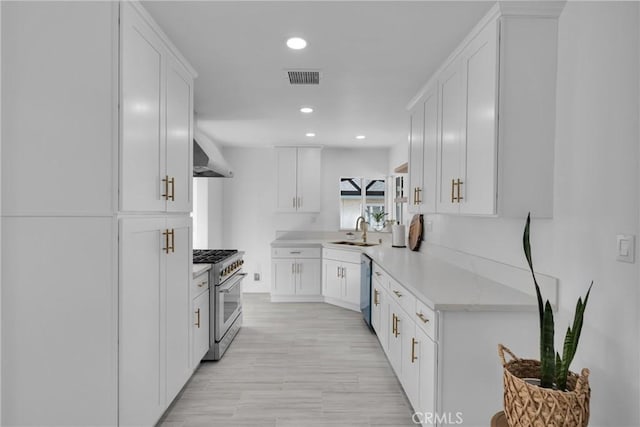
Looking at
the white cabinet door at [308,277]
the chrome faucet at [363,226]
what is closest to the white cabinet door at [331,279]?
the white cabinet door at [308,277]

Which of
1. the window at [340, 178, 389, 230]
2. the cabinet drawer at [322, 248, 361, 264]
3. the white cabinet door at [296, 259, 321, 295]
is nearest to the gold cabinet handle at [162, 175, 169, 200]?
the cabinet drawer at [322, 248, 361, 264]

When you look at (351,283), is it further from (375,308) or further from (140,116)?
(140,116)

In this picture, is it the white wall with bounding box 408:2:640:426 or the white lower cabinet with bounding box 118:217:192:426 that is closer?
the white wall with bounding box 408:2:640:426

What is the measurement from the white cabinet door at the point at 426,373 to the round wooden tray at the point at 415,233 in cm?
208

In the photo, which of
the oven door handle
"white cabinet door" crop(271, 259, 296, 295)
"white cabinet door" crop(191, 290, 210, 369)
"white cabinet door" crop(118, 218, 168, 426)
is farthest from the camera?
"white cabinet door" crop(271, 259, 296, 295)

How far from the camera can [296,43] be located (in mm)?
2250

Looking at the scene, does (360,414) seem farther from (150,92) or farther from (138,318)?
(150,92)

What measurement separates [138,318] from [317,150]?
13.9 ft

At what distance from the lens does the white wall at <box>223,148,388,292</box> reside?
5.99 metres

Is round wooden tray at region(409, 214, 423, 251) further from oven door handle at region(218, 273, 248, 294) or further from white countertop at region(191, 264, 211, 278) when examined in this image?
white countertop at region(191, 264, 211, 278)

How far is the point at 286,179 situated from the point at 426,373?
13.5 ft

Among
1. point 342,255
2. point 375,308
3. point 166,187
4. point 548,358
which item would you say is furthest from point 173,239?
point 342,255

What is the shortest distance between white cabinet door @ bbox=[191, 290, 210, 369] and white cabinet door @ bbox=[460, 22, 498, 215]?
82.5 inches

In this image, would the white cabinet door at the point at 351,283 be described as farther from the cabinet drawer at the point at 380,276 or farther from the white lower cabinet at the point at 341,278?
the cabinet drawer at the point at 380,276
